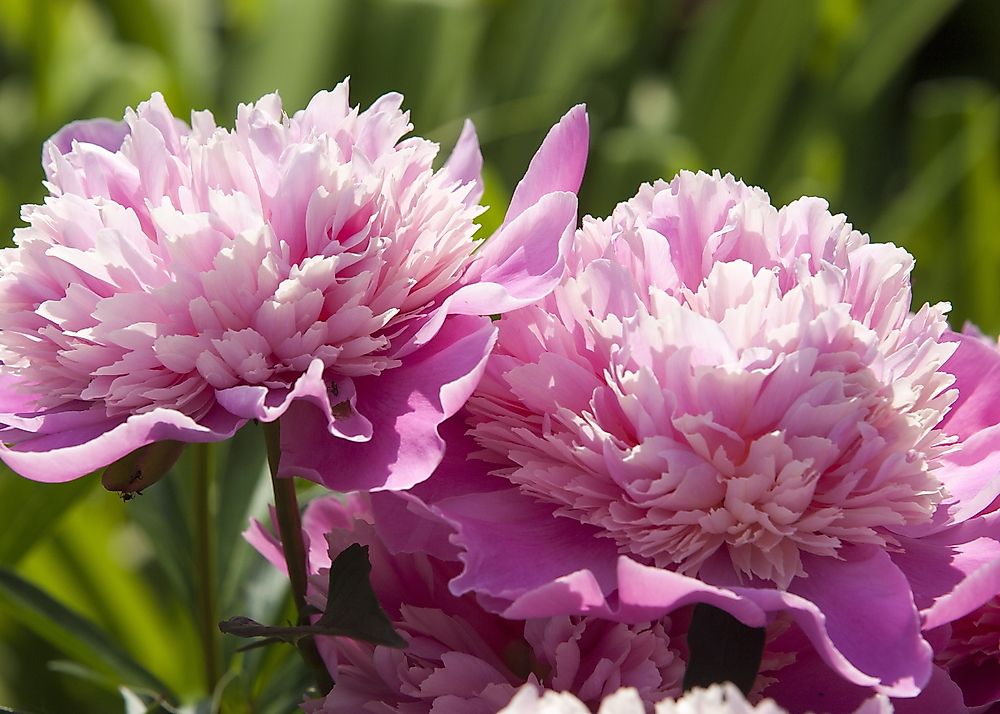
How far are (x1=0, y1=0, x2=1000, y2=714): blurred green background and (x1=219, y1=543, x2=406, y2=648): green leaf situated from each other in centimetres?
49

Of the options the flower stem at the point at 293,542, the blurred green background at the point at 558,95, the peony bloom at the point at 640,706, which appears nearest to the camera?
the peony bloom at the point at 640,706

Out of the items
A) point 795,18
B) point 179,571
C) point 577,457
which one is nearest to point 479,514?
point 577,457

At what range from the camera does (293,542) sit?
319 millimetres

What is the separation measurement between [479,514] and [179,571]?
233mm

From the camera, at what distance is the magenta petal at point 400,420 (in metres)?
0.27

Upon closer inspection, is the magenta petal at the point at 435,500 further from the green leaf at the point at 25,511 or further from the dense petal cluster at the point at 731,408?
the green leaf at the point at 25,511

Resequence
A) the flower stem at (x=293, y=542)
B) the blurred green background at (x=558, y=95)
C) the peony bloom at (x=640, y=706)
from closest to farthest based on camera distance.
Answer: the peony bloom at (x=640, y=706), the flower stem at (x=293, y=542), the blurred green background at (x=558, y=95)

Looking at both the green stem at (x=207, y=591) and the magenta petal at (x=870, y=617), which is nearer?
the magenta petal at (x=870, y=617)

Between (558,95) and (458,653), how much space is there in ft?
3.29

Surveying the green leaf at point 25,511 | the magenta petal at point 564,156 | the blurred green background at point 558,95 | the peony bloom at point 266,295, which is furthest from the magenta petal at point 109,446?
the blurred green background at point 558,95

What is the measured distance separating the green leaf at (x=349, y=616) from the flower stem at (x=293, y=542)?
2 centimetres

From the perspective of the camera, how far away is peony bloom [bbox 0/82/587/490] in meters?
0.28

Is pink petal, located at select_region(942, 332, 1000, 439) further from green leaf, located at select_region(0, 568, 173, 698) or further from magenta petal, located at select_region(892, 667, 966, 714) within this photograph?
green leaf, located at select_region(0, 568, 173, 698)

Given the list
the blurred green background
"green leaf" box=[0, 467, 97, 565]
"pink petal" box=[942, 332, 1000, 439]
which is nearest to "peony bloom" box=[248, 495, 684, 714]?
"pink petal" box=[942, 332, 1000, 439]
